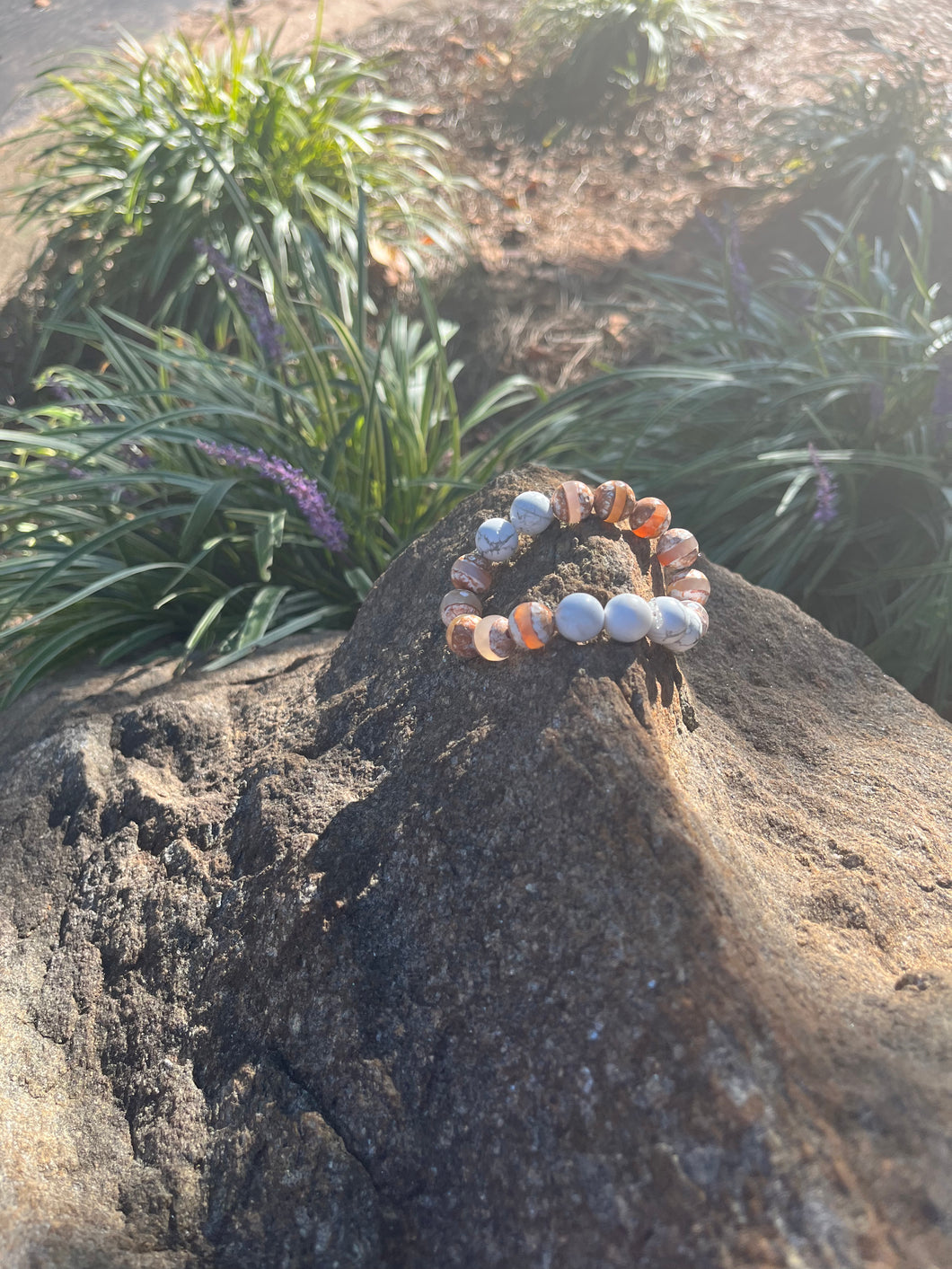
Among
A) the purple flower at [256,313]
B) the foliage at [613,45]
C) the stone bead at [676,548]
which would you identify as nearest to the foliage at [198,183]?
the purple flower at [256,313]

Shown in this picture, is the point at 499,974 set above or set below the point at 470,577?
below

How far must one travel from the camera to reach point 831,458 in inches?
98.3

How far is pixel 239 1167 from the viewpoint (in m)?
1.12

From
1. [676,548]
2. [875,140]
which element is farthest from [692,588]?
[875,140]

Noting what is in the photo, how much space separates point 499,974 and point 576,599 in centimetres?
52

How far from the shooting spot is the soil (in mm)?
4078

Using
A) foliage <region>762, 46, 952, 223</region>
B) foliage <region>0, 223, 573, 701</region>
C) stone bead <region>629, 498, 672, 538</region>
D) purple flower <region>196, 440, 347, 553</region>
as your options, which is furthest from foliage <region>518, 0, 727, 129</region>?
stone bead <region>629, 498, 672, 538</region>

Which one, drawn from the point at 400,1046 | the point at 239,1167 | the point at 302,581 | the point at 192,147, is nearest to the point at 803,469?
the point at 302,581

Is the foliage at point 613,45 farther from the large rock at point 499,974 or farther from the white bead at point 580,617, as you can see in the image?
the white bead at point 580,617

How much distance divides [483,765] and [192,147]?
3.69 meters

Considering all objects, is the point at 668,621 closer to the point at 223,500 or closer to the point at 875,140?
the point at 223,500

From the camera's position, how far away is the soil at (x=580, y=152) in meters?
4.08

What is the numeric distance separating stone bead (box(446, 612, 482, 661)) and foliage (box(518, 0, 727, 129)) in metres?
5.03

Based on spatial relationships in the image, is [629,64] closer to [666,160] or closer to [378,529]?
[666,160]
